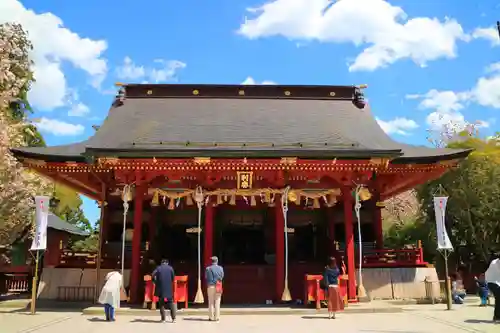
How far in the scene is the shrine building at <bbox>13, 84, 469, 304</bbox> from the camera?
13312 millimetres

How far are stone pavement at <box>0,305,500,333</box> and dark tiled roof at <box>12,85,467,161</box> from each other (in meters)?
4.73

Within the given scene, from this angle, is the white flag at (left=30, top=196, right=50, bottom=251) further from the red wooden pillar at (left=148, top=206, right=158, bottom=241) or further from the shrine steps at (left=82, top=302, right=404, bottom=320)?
the red wooden pillar at (left=148, top=206, right=158, bottom=241)

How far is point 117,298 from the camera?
10.8 metres

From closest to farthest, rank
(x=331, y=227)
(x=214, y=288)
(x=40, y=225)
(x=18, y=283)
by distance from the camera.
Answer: (x=214, y=288) < (x=40, y=225) < (x=331, y=227) < (x=18, y=283)

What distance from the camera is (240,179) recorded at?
1384 cm

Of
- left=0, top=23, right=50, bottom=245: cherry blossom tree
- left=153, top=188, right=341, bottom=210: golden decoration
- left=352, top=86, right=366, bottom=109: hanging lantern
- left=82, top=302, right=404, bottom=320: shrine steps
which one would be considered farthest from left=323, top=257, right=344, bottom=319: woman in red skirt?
left=0, top=23, right=50, bottom=245: cherry blossom tree

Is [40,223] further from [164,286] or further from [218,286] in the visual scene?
[218,286]

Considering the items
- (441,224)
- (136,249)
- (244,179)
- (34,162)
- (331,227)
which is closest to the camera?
(441,224)

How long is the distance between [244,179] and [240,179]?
0.13 m

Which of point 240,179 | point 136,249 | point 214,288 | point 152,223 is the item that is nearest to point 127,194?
point 136,249

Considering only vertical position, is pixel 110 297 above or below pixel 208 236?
below

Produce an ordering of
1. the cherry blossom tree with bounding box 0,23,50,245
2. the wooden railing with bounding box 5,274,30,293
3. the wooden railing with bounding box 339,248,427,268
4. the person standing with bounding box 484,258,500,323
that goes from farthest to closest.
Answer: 1. the wooden railing with bounding box 5,274,30,293
2. the cherry blossom tree with bounding box 0,23,50,245
3. the wooden railing with bounding box 339,248,427,268
4. the person standing with bounding box 484,258,500,323

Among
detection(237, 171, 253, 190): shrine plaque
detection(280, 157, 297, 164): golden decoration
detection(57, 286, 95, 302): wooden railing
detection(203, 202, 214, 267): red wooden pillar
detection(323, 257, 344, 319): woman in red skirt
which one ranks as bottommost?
detection(57, 286, 95, 302): wooden railing

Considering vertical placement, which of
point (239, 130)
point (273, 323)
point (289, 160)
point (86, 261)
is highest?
point (239, 130)
